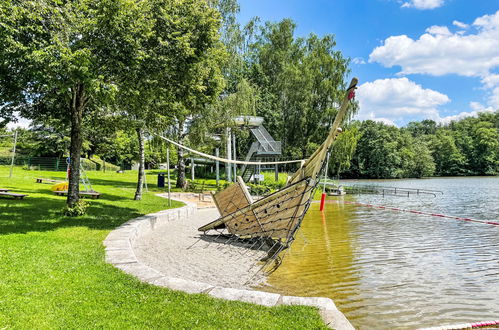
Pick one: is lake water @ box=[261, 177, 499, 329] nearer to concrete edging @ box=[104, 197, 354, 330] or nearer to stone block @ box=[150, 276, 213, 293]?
concrete edging @ box=[104, 197, 354, 330]

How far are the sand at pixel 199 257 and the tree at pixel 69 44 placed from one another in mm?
3455

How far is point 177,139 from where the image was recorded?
71.5 feet

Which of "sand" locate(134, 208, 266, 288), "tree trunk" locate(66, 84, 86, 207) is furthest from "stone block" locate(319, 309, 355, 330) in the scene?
"tree trunk" locate(66, 84, 86, 207)

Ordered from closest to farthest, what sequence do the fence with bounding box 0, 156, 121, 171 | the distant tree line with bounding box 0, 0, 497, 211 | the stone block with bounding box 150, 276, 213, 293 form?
1. the stone block with bounding box 150, 276, 213, 293
2. the distant tree line with bounding box 0, 0, 497, 211
3. the fence with bounding box 0, 156, 121, 171

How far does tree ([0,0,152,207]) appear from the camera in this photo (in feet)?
23.7

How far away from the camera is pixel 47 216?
927 centimetres

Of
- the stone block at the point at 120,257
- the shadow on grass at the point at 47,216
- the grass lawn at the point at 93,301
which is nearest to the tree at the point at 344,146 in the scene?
the shadow on grass at the point at 47,216

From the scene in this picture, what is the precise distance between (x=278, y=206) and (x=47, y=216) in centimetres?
654

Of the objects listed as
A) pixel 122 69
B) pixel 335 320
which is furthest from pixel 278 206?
pixel 122 69

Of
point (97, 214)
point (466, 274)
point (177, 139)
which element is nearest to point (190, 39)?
point (97, 214)

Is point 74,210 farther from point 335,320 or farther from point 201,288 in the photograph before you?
point 335,320

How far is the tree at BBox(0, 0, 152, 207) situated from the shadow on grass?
0.88m

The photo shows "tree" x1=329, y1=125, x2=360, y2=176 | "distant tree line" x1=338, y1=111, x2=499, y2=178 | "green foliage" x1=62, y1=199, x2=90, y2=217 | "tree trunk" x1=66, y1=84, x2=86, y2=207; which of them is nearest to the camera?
"green foliage" x1=62, y1=199, x2=90, y2=217

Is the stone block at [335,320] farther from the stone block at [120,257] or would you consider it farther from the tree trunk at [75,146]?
the tree trunk at [75,146]
